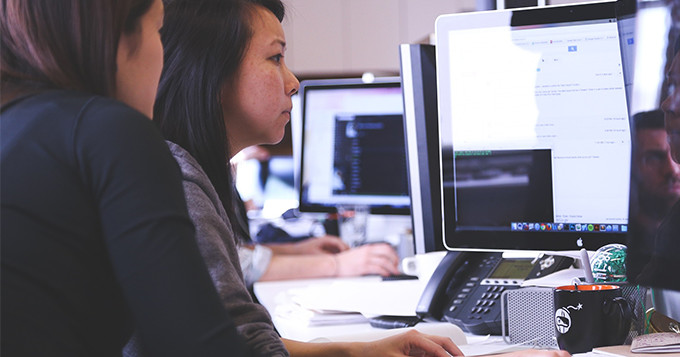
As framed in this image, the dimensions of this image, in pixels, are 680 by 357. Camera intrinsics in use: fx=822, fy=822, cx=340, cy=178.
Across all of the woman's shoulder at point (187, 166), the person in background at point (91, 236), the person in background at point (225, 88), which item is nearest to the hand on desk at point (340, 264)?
the person in background at point (225, 88)

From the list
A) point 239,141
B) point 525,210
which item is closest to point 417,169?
point 525,210

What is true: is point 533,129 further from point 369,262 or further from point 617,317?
point 369,262

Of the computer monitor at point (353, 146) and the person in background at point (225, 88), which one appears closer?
the person in background at point (225, 88)

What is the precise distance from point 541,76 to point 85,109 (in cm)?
76

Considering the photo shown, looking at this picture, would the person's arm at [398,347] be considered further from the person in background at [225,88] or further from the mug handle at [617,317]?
the mug handle at [617,317]

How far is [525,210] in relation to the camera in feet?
4.17

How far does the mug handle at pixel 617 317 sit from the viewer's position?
1.01m

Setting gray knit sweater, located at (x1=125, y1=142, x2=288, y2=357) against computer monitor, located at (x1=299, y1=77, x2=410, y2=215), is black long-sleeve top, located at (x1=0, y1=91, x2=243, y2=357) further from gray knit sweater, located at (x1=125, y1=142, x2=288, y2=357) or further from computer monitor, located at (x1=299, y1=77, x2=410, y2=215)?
computer monitor, located at (x1=299, y1=77, x2=410, y2=215)

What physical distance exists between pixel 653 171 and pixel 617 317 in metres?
0.22

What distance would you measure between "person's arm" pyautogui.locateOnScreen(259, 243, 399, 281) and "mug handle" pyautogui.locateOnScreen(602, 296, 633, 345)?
1.19 metres

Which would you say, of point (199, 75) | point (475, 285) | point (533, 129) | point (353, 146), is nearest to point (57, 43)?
point (199, 75)

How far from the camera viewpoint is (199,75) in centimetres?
117

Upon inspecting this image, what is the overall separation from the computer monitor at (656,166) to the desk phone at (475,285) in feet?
1.37

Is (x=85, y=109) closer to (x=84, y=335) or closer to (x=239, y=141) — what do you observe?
(x=84, y=335)
